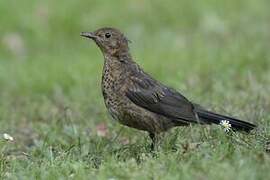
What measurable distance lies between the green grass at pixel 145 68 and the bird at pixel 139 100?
0.16 m

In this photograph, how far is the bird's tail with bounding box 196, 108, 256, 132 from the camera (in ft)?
23.5

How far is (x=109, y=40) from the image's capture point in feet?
25.4

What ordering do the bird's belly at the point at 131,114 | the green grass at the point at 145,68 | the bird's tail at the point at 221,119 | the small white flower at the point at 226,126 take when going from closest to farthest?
the green grass at the point at 145,68
the small white flower at the point at 226,126
the bird's tail at the point at 221,119
the bird's belly at the point at 131,114

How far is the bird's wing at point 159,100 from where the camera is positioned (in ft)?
24.4

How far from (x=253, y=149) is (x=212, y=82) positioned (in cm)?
412

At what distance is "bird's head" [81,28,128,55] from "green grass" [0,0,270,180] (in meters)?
0.79

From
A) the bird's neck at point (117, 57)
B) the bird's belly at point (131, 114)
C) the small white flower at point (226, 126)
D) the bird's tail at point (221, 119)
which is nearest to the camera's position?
the small white flower at point (226, 126)

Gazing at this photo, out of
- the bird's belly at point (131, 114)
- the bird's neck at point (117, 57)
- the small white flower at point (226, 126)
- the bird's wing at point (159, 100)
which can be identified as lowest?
the small white flower at point (226, 126)

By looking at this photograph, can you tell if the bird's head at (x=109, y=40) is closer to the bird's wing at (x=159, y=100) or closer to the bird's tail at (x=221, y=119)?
the bird's wing at (x=159, y=100)

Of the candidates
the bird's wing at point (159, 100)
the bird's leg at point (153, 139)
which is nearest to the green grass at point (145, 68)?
the bird's leg at point (153, 139)

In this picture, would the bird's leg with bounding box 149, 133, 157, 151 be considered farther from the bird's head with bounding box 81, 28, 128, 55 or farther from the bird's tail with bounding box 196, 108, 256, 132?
the bird's head with bounding box 81, 28, 128, 55

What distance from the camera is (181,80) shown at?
1044 cm

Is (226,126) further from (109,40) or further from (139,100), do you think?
(109,40)

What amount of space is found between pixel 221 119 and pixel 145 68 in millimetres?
3998
